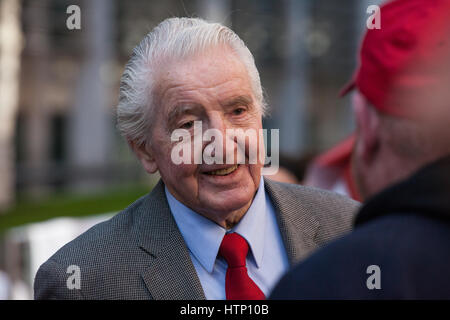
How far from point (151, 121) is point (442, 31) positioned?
3.62ft

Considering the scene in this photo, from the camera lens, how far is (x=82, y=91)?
60.4 feet

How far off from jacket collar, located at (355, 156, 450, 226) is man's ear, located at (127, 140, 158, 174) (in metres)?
1.07

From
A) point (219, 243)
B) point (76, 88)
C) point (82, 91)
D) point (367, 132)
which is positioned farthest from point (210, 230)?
point (76, 88)

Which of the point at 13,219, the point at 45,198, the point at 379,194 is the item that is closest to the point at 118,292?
the point at 379,194

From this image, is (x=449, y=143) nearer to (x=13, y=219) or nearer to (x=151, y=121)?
(x=151, y=121)

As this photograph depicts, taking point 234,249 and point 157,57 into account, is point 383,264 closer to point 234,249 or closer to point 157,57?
point 234,249

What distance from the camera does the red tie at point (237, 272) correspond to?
6.51 ft

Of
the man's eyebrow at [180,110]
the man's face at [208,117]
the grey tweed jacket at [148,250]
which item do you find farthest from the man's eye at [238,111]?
the grey tweed jacket at [148,250]

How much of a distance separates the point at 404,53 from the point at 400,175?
12.7 inches

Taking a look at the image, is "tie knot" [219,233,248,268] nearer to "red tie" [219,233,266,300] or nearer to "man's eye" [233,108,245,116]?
"red tie" [219,233,266,300]

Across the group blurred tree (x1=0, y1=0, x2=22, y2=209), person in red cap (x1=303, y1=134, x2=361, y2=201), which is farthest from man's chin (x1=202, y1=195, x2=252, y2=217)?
blurred tree (x1=0, y1=0, x2=22, y2=209)

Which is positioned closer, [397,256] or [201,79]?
[397,256]

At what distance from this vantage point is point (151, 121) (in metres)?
2.16

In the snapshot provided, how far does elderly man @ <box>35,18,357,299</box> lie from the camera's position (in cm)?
201
